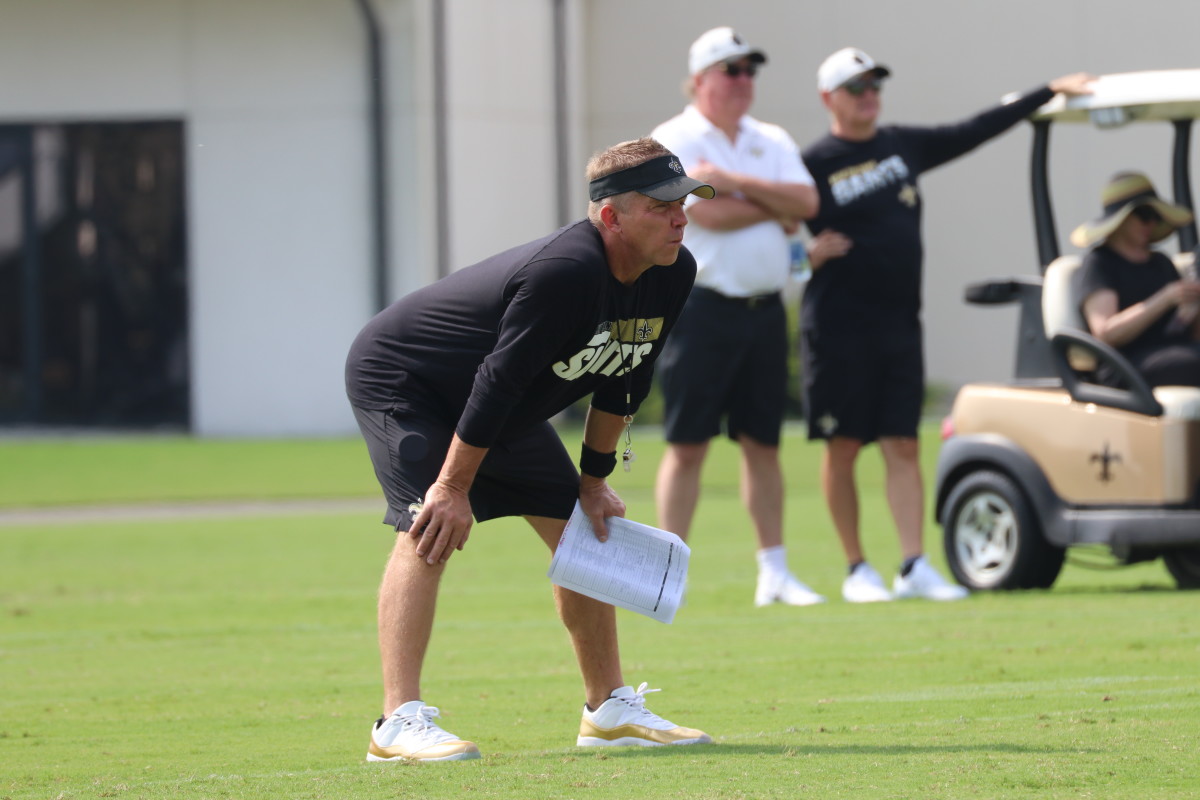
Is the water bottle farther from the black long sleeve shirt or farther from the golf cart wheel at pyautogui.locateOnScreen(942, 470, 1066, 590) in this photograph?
the black long sleeve shirt

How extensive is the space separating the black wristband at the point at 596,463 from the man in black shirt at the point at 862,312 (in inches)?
133

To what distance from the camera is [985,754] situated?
446 cm

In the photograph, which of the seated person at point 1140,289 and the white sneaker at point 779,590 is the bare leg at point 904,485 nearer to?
the white sneaker at point 779,590

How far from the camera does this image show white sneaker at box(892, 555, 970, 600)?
8086 mm

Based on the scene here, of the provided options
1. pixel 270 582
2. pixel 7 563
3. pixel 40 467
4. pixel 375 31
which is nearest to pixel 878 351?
pixel 270 582

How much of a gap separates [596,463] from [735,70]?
361 centimetres

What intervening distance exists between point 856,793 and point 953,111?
19.4 metres

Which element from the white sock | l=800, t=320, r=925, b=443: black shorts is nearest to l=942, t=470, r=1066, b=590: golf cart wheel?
l=800, t=320, r=925, b=443: black shorts

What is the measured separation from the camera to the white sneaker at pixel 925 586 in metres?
8.09

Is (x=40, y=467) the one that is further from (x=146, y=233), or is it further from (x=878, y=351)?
(x=878, y=351)

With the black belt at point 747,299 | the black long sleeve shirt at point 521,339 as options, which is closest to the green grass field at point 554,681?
the black long sleeve shirt at point 521,339

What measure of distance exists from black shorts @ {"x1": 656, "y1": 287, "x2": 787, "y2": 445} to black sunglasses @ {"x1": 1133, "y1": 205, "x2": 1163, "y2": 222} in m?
1.65

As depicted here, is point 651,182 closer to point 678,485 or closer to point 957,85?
point 678,485

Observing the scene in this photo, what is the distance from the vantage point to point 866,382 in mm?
8266
